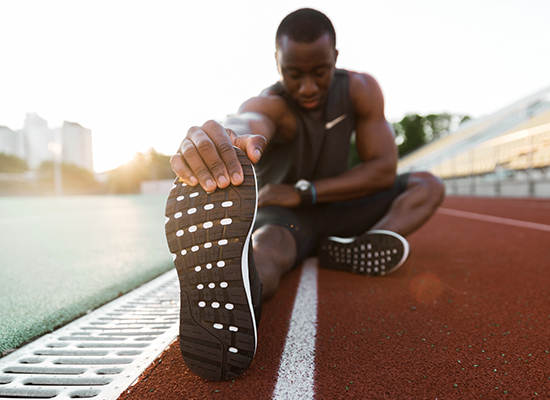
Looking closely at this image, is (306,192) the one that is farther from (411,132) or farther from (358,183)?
(411,132)

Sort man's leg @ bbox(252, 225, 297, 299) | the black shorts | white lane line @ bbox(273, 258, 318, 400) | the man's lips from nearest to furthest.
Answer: white lane line @ bbox(273, 258, 318, 400) < man's leg @ bbox(252, 225, 297, 299) < the black shorts < the man's lips

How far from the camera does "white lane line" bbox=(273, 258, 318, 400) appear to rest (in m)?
0.85

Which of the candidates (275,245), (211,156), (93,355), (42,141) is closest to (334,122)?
(275,245)

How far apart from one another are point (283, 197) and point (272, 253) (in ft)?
1.53

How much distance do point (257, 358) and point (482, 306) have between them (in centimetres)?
102

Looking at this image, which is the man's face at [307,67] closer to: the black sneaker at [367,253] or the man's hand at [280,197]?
the man's hand at [280,197]

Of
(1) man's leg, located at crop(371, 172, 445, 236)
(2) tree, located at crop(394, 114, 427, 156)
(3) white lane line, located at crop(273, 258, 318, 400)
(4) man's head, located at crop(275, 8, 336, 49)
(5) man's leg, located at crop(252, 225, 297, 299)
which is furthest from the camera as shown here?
(2) tree, located at crop(394, 114, 427, 156)

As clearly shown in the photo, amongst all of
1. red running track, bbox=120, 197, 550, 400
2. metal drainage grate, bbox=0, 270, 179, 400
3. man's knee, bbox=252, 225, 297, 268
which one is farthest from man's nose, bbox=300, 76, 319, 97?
metal drainage grate, bbox=0, 270, 179, 400

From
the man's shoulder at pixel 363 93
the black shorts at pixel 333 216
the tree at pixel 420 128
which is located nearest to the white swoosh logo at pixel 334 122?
the man's shoulder at pixel 363 93

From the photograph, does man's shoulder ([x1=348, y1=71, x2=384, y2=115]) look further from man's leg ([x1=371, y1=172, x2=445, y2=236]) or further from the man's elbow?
man's leg ([x1=371, y1=172, x2=445, y2=236])

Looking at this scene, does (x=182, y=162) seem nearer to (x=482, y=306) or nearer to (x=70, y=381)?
(x=70, y=381)

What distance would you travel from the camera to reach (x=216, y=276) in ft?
2.97

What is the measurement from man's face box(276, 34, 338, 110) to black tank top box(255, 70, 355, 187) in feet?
0.44

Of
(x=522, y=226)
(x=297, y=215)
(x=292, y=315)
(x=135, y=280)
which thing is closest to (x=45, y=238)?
(x=135, y=280)
